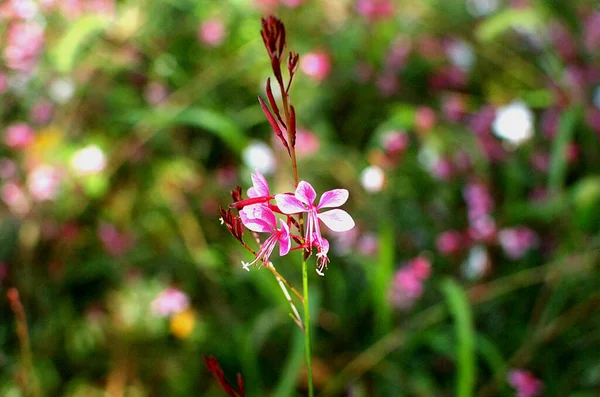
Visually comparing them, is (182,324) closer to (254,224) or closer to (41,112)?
(41,112)

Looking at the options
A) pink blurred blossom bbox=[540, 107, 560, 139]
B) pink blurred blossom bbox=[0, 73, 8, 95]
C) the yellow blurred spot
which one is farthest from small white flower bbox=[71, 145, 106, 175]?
pink blurred blossom bbox=[540, 107, 560, 139]

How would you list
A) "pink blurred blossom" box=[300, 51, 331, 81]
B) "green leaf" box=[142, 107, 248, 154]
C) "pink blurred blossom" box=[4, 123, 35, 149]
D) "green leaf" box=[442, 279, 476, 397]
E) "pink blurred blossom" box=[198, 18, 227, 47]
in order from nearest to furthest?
"green leaf" box=[442, 279, 476, 397]
"green leaf" box=[142, 107, 248, 154]
"pink blurred blossom" box=[4, 123, 35, 149]
"pink blurred blossom" box=[300, 51, 331, 81]
"pink blurred blossom" box=[198, 18, 227, 47]

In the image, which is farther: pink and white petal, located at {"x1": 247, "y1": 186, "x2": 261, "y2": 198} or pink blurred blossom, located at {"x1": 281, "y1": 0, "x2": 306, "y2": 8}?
pink blurred blossom, located at {"x1": 281, "y1": 0, "x2": 306, "y2": 8}

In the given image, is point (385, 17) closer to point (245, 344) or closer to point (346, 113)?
point (346, 113)

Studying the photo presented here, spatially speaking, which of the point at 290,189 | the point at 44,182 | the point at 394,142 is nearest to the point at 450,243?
the point at 394,142

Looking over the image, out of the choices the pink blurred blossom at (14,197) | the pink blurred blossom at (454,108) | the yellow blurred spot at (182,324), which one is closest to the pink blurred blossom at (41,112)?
the pink blurred blossom at (14,197)

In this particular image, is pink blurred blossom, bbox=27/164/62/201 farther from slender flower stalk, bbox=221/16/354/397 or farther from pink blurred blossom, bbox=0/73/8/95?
slender flower stalk, bbox=221/16/354/397
